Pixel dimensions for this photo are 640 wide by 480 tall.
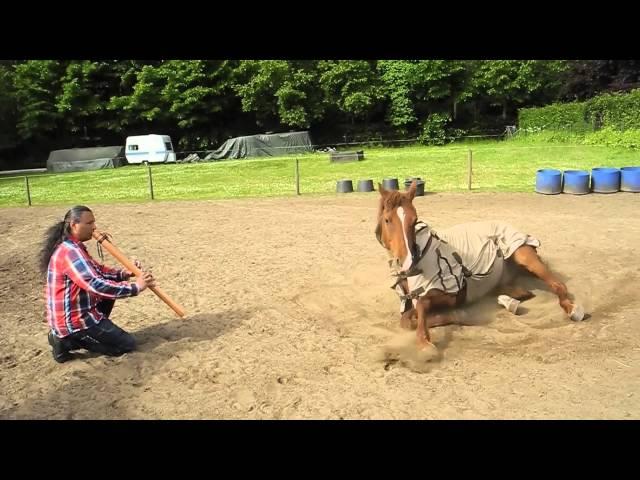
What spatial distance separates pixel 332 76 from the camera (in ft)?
134

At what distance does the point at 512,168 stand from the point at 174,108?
28.8 m

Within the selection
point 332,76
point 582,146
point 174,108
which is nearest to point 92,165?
point 174,108

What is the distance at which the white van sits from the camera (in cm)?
3809

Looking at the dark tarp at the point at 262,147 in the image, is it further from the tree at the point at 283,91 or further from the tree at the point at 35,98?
the tree at the point at 35,98

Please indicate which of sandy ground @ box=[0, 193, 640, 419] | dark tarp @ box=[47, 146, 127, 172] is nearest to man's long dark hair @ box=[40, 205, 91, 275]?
sandy ground @ box=[0, 193, 640, 419]

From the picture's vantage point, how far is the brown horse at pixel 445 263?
4.93 meters

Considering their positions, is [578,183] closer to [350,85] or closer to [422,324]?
[422,324]

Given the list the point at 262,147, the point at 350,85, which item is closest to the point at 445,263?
the point at 262,147

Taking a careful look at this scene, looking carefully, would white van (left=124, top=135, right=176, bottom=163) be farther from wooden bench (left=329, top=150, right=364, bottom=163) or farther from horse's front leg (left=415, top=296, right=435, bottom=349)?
horse's front leg (left=415, top=296, right=435, bottom=349)

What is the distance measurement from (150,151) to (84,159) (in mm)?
4731

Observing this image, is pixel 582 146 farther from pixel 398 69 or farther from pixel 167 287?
pixel 167 287

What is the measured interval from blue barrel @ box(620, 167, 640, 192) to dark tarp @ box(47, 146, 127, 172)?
33.0 metres

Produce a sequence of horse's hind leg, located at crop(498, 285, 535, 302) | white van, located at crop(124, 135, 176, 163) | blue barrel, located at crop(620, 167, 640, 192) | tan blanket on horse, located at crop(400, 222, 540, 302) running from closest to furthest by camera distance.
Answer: tan blanket on horse, located at crop(400, 222, 540, 302) → horse's hind leg, located at crop(498, 285, 535, 302) → blue barrel, located at crop(620, 167, 640, 192) → white van, located at crop(124, 135, 176, 163)

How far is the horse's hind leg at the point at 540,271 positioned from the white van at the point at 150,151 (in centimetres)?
3490
